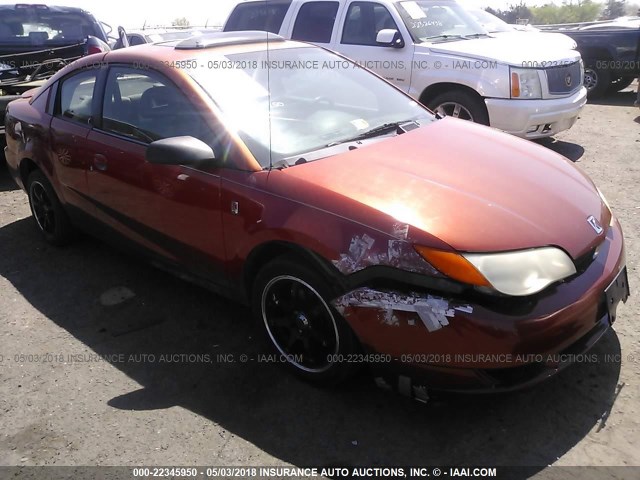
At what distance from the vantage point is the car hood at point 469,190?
8.10 ft

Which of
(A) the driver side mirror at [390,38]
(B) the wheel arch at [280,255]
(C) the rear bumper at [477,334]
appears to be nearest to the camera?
(C) the rear bumper at [477,334]

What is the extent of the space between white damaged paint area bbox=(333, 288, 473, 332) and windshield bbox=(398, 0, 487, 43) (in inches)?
199

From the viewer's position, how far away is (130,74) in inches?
147

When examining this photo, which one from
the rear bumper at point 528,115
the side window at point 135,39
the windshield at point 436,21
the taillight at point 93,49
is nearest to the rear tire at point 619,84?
the windshield at point 436,21

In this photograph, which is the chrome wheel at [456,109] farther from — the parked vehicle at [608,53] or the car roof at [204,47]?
the parked vehicle at [608,53]

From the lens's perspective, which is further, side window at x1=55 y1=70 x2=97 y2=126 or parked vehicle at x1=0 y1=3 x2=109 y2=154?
parked vehicle at x1=0 y1=3 x2=109 y2=154

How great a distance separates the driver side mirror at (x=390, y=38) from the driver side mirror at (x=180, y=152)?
440 cm

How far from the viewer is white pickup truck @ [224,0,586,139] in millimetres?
6141

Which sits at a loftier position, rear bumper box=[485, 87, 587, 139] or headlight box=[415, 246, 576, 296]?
headlight box=[415, 246, 576, 296]

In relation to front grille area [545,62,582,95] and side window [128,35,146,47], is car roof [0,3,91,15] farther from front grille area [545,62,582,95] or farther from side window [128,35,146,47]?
front grille area [545,62,582,95]

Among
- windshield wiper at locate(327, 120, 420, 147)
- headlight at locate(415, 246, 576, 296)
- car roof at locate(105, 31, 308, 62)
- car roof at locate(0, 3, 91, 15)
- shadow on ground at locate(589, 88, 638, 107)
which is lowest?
shadow on ground at locate(589, 88, 638, 107)

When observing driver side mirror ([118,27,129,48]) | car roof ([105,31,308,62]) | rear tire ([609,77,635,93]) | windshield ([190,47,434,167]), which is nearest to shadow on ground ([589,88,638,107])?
rear tire ([609,77,635,93])

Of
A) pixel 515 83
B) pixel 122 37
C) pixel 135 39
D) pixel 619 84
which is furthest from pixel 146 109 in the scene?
pixel 135 39

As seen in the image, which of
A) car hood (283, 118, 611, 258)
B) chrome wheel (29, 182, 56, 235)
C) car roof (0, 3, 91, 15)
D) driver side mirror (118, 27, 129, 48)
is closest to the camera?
Answer: car hood (283, 118, 611, 258)
